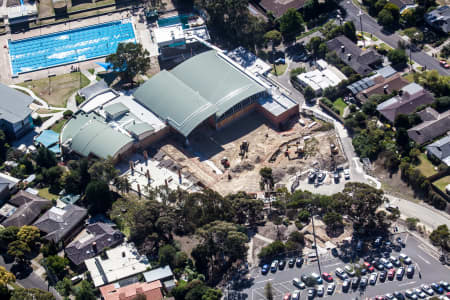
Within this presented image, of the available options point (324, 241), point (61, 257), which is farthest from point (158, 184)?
point (324, 241)

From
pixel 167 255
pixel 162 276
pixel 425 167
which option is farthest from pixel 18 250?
pixel 425 167

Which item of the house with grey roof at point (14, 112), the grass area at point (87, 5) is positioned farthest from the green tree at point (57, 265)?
the grass area at point (87, 5)

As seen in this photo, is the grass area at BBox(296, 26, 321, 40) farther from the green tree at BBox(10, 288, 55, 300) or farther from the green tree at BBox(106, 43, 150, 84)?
the green tree at BBox(10, 288, 55, 300)

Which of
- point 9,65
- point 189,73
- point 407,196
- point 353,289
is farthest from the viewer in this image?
point 9,65

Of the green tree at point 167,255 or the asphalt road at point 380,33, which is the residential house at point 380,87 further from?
the green tree at point 167,255

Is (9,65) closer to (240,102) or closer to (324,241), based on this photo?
(240,102)

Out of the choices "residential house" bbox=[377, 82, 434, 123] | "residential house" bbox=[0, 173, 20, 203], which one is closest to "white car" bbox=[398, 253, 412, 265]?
"residential house" bbox=[377, 82, 434, 123]
